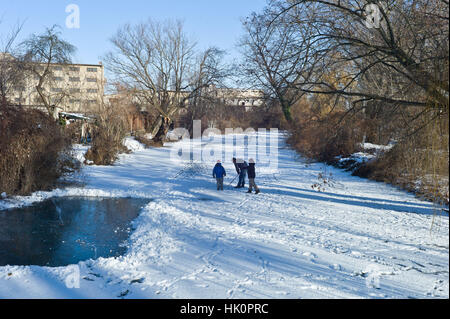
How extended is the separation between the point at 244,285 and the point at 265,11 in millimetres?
6240

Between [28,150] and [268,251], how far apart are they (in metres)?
9.40

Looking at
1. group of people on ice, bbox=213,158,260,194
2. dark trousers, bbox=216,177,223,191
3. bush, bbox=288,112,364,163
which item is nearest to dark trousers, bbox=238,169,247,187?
group of people on ice, bbox=213,158,260,194

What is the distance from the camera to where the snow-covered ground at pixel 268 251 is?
15.4 ft

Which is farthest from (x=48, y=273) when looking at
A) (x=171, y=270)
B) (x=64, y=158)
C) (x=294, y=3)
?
(x=64, y=158)

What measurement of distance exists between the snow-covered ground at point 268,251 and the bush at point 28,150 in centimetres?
63

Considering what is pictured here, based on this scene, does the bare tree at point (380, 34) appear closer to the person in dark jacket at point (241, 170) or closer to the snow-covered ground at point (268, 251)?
the snow-covered ground at point (268, 251)

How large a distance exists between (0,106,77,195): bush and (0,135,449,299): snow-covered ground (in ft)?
2.07

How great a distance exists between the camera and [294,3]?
782 centimetres

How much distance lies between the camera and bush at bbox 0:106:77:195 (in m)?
11.0

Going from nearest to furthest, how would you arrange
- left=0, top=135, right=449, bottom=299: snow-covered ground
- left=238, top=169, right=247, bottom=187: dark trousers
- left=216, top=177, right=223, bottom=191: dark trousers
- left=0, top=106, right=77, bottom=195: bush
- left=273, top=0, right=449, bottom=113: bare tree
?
left=0, top=135, right=449, bottom=299: snow-covered ground → left=273, top=0, right=449, bottom=113: bare tree → left=0, top=106, right=77, bottom=195: bush → left=216, top=177, right=223, bottom=191: dark trousers → left=238, top=169, right=247, bottom=187: dark trousers

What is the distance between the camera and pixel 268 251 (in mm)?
6473

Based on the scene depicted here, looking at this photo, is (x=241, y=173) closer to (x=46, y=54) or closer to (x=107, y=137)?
(x=107, y=137)

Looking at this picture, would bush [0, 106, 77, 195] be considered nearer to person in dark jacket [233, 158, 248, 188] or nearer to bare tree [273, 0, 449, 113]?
person in dark jacket [233, 158, 248, 188]

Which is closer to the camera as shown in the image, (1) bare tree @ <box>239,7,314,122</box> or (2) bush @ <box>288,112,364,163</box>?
(1) bare tree @ <box>239,7,314,122</box>
